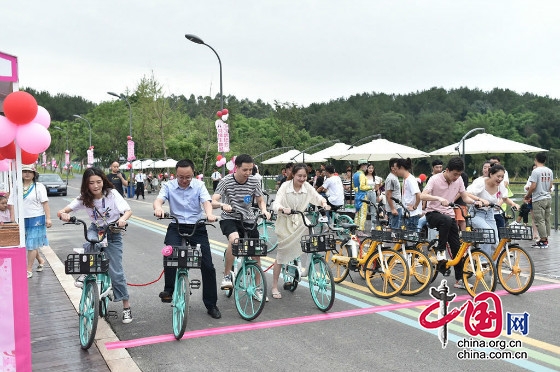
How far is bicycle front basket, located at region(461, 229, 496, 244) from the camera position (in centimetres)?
652

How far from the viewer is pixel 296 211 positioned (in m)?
6.42

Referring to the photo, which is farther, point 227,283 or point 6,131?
point 227,283

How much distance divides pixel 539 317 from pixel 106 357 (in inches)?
176

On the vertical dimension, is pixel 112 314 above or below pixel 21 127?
below

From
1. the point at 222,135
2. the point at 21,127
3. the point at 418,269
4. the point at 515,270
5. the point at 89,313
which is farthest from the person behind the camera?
the point at 222,135

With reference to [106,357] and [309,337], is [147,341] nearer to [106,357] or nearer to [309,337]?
[106,357]

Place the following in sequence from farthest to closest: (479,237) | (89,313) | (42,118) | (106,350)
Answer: (479,237) < (89,313) < (106,350) < (42,118)

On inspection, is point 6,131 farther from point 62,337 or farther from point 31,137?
point 62,337

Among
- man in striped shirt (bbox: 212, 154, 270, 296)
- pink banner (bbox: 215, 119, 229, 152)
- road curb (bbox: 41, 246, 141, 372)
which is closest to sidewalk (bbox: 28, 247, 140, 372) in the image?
road curb (bbox: 41, 246, 141, 372)

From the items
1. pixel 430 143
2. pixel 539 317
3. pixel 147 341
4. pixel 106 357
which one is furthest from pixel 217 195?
pixel 430 143

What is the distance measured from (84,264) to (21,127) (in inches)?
55.3

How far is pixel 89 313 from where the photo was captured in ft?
16.5

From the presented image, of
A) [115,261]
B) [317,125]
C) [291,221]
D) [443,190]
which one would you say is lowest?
[115,261]

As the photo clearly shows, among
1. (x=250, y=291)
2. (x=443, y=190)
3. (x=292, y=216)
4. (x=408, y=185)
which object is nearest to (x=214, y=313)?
(x=250, y=291)
